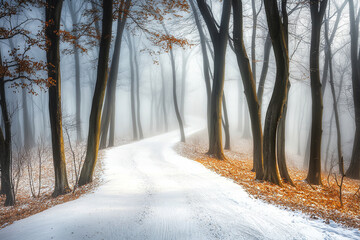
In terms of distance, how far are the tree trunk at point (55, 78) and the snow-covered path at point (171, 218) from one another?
7.51 feet

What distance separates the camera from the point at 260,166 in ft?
26.9

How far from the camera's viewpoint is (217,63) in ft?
37.1

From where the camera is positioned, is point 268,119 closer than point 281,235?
No

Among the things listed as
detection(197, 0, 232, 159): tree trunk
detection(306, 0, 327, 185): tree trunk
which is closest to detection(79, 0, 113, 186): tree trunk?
detection(197, 0, 232, 159): tree trunk

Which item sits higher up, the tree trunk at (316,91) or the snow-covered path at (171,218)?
the tree trunk at (316,91)

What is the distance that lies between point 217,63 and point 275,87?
4.81 m

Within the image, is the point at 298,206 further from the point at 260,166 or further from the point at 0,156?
the point at 0,156

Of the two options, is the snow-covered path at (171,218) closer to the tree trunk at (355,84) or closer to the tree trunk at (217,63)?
the tree trunk at (217,63)

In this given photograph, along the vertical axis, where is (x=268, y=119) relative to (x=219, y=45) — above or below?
below

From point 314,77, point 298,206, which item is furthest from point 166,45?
point 298,206

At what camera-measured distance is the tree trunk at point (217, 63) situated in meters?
10.6

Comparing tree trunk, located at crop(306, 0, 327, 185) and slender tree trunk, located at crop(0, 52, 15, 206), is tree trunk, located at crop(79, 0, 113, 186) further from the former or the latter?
tree trunk, located at crop(306, 0, 327, 185)

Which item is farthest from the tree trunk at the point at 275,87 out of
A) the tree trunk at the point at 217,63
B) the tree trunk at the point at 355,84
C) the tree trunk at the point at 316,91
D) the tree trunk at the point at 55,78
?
the tree trunk at the point at 355,84

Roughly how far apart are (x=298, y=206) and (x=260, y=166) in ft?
9.89
